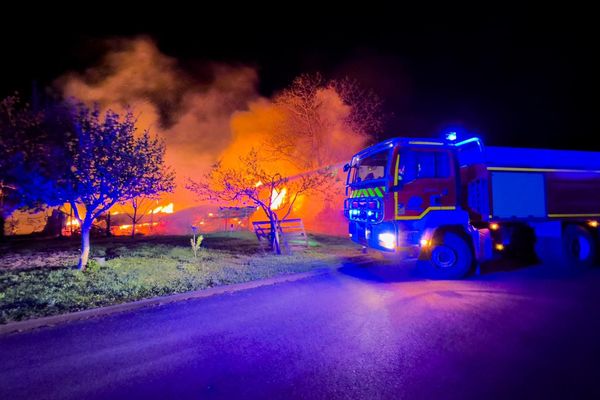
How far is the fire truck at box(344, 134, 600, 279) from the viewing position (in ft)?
23.7

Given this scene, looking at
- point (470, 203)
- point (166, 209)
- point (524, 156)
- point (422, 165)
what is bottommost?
point (470, 203)

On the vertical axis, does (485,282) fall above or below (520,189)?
below

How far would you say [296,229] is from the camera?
13.7 metres

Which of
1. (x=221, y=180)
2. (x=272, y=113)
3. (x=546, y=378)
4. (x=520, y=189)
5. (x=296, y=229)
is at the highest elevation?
(x=272, y=113)

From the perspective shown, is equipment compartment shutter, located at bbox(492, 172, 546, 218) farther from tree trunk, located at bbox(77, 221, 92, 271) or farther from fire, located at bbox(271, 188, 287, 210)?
tree trunk, located at bbox(77, 221, 92, 271)

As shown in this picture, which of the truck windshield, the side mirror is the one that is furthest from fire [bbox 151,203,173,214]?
the side mirror

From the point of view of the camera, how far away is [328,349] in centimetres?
387

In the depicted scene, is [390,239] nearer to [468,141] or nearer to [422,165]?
[422,165]

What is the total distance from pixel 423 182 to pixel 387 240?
157cm

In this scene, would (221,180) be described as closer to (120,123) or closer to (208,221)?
(120,123)

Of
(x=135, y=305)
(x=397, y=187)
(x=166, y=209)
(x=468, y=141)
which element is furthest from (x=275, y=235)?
(x=166, y=209)

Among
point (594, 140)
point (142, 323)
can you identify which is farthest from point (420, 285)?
point (594, 140)

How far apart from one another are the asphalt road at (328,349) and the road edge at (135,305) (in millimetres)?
212

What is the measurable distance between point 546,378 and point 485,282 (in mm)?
4173
